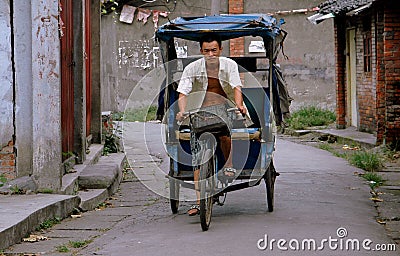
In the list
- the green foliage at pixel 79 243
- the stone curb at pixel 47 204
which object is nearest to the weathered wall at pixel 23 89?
the stone curb at pixel 47 204

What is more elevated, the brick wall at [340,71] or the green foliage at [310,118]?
the brick wall at [340,71]

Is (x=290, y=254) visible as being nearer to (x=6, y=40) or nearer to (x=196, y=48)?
(x=6, y=40)

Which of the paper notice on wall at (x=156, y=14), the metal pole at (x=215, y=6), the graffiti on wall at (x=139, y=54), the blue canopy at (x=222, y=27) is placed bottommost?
the blue canopy at (x=222, y=27)

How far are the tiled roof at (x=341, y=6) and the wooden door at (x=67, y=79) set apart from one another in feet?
23.0

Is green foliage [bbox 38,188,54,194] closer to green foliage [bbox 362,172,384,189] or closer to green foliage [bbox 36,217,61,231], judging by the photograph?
green foliage [bbox 36,217,61,231]

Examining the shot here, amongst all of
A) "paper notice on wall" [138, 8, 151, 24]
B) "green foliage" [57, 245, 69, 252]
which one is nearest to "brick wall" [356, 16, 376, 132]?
"paper notice on wall" [138, 8, 151, 24]

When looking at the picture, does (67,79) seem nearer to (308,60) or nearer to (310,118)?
(310,118)

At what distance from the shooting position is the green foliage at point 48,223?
321 inches

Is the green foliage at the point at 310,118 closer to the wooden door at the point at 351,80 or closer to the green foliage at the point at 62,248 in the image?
the wooden door at the point at 351,80

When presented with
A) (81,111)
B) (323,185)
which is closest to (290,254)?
(323,185)

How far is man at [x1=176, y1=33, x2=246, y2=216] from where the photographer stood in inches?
328

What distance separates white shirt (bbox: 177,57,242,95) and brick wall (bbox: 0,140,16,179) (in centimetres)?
239

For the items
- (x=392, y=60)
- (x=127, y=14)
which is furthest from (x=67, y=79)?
(x=127, y=14)

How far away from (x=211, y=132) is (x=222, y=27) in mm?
1376
